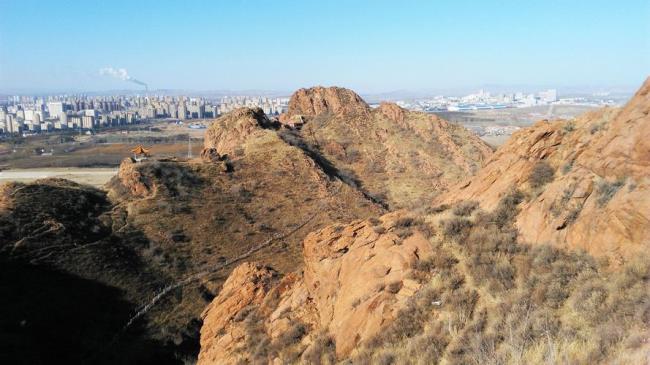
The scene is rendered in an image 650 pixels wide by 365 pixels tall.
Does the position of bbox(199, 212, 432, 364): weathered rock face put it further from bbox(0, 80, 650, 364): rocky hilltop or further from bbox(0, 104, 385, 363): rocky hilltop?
bbox(0, 104, 385, 363): rocky hilltop

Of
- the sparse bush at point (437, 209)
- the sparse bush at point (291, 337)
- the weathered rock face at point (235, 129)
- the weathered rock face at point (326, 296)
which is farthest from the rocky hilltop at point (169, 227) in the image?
the sparse bush at point (437, 209)

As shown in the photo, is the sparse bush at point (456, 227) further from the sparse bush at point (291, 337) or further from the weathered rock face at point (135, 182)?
the weathered rock face at point (135, 182)

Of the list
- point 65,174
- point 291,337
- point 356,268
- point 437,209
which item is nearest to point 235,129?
point 437,209

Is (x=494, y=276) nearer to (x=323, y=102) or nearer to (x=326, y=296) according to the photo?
(x=326, y=296)

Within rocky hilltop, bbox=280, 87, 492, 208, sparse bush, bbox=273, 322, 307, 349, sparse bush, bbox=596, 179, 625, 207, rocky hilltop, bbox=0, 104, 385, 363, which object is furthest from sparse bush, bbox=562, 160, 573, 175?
rocky hilltop, bbox=280, 87, 492, 208

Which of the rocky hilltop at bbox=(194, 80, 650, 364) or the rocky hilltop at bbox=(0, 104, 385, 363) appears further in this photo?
the rocky hilltop at bbox=(0, 104, 385, 363)

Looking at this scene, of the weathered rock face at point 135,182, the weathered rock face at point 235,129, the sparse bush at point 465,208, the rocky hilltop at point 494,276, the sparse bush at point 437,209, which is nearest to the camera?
the rocky hilltop at point 494,276

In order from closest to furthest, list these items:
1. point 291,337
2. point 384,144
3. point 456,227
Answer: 1. point 291,337
2. point 456,227
3. point 384,144
